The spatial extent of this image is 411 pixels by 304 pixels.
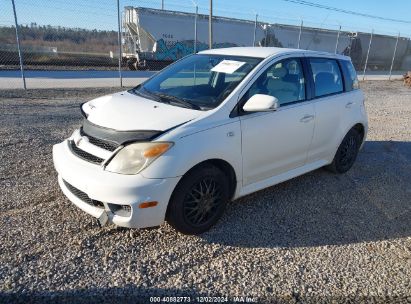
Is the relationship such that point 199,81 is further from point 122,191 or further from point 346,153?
point 346,153

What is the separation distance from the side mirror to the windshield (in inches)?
9.2

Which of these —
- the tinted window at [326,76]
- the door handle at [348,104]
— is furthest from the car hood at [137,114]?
the door handle at [348,104]

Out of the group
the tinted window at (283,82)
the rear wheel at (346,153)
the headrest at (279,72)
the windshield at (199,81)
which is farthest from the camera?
the rear wheel at (346,153)

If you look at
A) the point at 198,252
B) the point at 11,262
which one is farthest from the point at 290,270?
the point at 11,262

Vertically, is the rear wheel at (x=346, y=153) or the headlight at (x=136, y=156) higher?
the headlight at (x=136, y=156)

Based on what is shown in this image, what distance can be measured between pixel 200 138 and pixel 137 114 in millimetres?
639

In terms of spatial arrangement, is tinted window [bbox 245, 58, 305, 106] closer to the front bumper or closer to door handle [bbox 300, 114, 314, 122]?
door handle [bbox 300, 114, 314, 122]

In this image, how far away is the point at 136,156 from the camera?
2875mm

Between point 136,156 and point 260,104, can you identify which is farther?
point 260,104

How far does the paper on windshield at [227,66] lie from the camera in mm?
3742

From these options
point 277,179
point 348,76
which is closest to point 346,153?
point 348,76

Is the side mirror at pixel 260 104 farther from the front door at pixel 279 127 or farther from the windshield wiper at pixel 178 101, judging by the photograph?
the windshield wiper at pixel 178 101

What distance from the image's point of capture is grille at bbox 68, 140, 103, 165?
3.04m

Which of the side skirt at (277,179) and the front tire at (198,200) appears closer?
the front tire at (198,200)
